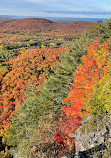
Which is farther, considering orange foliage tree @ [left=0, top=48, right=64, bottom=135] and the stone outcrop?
orange foliage tree @ [left=0, top=48, right=64, bottom=135]

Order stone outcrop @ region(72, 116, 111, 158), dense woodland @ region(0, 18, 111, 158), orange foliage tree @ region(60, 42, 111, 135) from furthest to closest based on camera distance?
orange foliage tree @ region(60, 42, 111, 135), dense woodland @ region(0, 18, 111, 158), stone outcrop @ region(72, 116, 111, 158)

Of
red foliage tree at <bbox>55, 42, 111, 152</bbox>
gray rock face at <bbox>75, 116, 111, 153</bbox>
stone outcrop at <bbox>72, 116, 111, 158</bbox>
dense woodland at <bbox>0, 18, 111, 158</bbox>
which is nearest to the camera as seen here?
stone outcrop at <bbox>72, 116, 111, 158</bbox>

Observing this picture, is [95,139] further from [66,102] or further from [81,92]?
[66,102]

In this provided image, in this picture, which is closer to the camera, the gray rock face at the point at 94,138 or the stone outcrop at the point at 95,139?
the stone outcrop at the point at 95,139

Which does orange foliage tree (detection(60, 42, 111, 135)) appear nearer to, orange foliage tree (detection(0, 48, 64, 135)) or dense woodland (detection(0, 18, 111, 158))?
dense woodland (detection(0, 18, 111, 158))

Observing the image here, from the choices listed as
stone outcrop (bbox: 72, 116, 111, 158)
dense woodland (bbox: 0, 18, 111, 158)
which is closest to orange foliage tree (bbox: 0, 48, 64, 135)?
dense woodland (bbox: 0, 18, 111, 158)

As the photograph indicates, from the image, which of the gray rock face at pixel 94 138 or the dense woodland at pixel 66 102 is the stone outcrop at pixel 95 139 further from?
the dense woodland at pixel 66 102

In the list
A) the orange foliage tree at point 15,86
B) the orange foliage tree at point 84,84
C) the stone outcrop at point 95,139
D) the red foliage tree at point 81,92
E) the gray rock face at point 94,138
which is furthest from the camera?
the orange foliage tree at point 15,86

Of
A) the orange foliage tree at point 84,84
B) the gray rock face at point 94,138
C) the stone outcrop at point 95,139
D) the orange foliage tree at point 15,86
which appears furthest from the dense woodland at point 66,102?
the orange foliage tree at point 15,86

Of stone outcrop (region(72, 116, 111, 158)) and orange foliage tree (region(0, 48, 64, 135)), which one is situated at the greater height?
stone outcrop (region(72, 116, 111, 158))

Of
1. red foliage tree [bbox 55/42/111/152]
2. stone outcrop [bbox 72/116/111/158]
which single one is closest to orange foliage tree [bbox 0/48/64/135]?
red foliage tree [bbox 55/42/111/152]

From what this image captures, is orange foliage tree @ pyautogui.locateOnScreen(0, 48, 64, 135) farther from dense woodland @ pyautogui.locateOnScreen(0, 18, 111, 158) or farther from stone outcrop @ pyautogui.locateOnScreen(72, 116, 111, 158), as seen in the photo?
stone outcrop @ pyautogui.locateOnScreen(72, 116, 111, 158)

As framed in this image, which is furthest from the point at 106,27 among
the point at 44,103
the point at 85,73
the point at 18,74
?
the point at 18,74

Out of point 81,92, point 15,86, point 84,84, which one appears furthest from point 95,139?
point 15,86
